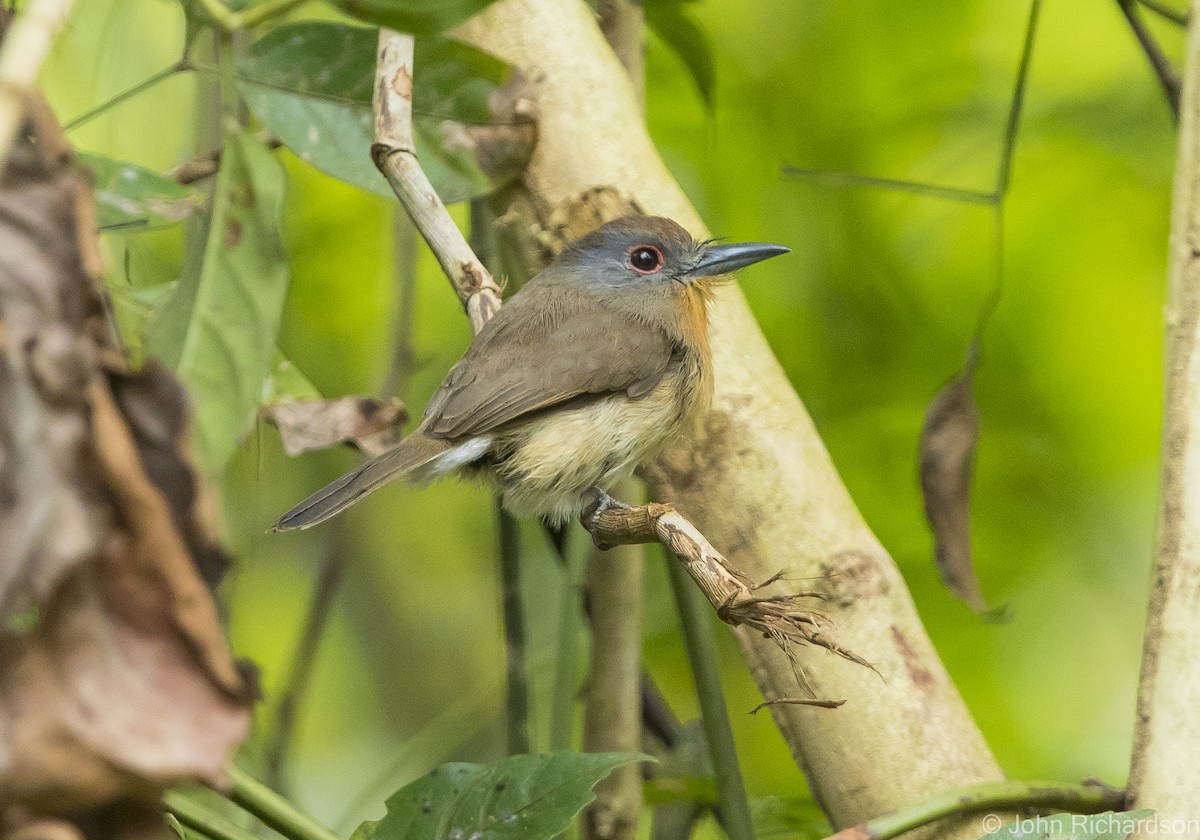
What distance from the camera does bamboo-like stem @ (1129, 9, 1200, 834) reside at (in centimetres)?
174

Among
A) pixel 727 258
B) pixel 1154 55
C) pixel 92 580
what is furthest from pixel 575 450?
pixel 92 580

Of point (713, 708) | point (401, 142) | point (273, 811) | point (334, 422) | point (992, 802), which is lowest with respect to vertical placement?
point (713, 708)

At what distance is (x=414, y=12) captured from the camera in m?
1.11

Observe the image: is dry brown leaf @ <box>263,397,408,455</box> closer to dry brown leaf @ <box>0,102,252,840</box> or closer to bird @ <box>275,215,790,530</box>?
bird @ <box>275,215,790,530</box>

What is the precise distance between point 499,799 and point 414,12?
95 centimetres

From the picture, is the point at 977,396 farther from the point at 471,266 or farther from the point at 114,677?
the point at 114,677

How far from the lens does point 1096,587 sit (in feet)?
11.6

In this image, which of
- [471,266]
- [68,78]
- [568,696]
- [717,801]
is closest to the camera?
[471,266]

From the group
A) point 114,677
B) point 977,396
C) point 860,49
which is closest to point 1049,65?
point 860,49

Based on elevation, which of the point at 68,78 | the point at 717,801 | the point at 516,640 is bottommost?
the point at 717,801

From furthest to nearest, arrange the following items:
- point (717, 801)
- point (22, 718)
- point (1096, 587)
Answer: point (1096, 587) → point (717, 801) → point (22, 718)

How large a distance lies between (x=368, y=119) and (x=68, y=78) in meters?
1.63

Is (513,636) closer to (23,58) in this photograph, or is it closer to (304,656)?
(304,656)

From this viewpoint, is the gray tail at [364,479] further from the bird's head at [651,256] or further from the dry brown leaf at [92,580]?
the dry brown leaf at [92,580]
